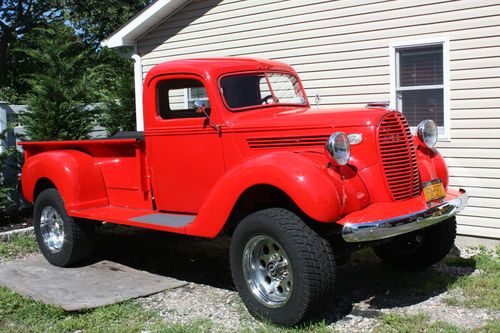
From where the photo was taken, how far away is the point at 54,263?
244 inches

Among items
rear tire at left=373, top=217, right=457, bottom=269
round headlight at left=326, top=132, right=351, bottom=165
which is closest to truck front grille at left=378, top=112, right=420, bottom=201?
round headlight at left=326, top=132, right=351, bottom=165

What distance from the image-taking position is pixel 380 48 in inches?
281

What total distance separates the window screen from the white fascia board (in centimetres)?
394

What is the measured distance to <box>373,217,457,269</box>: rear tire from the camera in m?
5.16

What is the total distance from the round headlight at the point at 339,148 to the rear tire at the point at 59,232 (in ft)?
10.2

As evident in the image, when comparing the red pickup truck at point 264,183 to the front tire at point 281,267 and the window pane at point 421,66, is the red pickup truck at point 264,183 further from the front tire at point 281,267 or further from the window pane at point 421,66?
the window pane at point 421,66

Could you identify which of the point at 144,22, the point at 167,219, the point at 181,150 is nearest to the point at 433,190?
the point at 181,150

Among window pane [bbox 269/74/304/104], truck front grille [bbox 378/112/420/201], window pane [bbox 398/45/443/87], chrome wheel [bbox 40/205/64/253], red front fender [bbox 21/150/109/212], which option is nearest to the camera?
truck front grille [bbox 378/112/420/201]

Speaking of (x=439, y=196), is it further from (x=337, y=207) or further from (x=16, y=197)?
(x=16, y=197)

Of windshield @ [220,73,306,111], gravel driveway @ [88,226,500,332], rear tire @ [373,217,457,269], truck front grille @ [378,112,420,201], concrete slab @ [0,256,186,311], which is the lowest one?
gravel driveway @ [88,226,500,332]

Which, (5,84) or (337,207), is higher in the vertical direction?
(5,84)

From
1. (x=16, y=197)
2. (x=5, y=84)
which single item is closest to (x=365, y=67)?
(x=16, y=197)

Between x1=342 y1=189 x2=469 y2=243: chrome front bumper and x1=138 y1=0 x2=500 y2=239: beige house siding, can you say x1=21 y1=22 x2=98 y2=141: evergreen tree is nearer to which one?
x1=138 y1=0 x2=500 y2=239: beige house siding

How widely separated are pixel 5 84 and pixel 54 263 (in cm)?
1926
